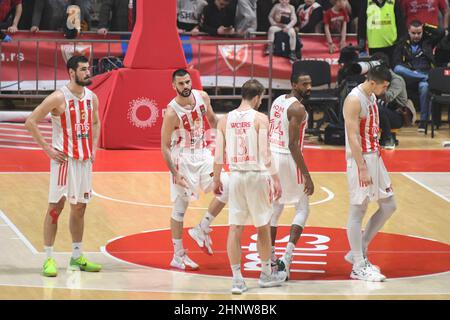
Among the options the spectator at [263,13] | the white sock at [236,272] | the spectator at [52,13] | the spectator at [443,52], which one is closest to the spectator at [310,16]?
the spectator at [263,13]

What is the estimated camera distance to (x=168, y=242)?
471 inches

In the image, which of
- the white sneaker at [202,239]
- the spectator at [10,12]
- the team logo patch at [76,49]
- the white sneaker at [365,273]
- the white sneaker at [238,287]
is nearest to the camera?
the white sneaker at [238,287]

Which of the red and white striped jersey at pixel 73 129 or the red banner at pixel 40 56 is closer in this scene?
the red and white striped jersey at pixel 73 129

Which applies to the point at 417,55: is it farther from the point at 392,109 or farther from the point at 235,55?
the point at 235,55

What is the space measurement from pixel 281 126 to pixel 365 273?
5.13 feet

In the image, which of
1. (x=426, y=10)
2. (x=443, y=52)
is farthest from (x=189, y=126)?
(x=426, y=10)

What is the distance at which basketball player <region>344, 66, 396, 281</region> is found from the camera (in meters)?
10.5

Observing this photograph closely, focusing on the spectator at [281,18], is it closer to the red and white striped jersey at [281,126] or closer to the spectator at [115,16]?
the spectator at [115,16]

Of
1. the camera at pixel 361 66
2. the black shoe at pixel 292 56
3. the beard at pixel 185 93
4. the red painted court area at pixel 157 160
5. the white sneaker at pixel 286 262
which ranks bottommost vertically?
the red painted court area at pixel 157 160

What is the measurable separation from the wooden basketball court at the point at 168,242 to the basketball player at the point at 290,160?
0.45 metres

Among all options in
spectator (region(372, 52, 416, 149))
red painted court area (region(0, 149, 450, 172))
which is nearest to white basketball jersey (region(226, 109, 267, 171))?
red painted court area (region(0, 149, 450, 172))

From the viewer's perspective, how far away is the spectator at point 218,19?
21.6 m

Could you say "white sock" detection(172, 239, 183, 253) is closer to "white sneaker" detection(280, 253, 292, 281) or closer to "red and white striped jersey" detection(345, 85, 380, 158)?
"white sneaker" detection(280, 253, 292, 281)

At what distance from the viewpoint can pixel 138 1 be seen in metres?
18.0
